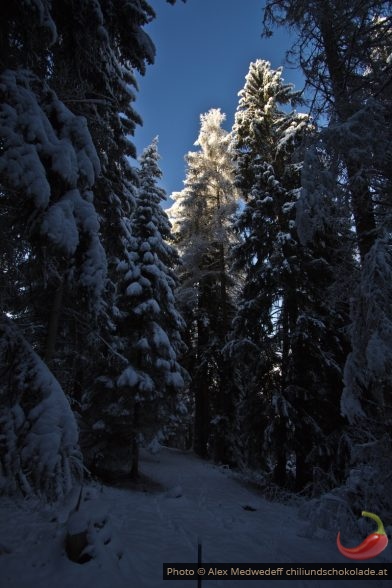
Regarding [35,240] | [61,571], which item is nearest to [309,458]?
[61,571]

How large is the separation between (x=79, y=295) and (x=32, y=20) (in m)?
3.86

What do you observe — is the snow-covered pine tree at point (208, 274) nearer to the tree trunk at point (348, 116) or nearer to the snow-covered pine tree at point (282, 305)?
the snow-covered pine tree at point (282, 305)

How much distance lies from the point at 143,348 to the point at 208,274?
8561 millimetres

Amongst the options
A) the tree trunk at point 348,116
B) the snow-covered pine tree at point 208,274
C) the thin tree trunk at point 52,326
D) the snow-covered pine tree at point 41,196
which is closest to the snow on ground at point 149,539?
the snow-covered pine tree at point 41,196

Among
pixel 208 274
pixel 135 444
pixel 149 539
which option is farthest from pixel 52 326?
pixel 208 274

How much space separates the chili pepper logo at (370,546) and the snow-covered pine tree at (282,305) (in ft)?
14.0

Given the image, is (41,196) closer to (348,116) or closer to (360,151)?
(360,151)

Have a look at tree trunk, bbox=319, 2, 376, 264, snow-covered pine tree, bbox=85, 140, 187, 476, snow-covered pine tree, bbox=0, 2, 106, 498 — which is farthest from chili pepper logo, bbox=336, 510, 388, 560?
snow-covered pine tree, bbox=85, 140, 187, 476

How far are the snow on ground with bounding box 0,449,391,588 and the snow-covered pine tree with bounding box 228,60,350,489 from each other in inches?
87.5

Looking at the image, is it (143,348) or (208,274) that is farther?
(208,274)

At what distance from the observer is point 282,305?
44.5 ft

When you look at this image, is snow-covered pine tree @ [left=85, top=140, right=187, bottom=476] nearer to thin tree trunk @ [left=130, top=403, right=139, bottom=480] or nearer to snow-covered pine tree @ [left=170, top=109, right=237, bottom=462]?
thin tree trunk @ [left=130, top=403, right=139, bottom=480]

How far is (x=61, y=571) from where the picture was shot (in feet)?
17.5

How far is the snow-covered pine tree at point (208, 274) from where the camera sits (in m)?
19.7
